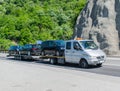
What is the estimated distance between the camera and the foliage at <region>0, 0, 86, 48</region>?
275ft

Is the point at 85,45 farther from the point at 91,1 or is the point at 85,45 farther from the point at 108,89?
the point at 91,1

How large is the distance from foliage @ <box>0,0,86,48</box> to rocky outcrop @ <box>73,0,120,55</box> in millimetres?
29718

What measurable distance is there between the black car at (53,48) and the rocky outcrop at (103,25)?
40.9ft

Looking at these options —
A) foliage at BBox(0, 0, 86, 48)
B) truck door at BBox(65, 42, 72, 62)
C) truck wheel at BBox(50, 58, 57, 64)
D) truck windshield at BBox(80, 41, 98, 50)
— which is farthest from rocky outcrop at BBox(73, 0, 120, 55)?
foliage at BBox(0, 0, 86, 48)

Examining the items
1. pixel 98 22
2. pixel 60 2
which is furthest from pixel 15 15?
pixel 98 22

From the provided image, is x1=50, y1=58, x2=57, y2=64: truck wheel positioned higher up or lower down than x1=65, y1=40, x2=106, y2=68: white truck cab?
lower down

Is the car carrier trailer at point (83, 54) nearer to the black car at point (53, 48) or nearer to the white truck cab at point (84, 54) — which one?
the white truck cab at point (84, 54)

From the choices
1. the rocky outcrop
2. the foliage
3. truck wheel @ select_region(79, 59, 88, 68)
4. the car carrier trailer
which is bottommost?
truck wheel @ select_region(79, 59, 88, 68)

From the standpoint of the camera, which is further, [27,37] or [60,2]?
[60,2]

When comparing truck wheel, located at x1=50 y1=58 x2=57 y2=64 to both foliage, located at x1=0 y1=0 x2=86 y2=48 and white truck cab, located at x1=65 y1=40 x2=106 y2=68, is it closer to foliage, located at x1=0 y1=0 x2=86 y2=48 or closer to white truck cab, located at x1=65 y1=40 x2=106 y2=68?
white truck cab, located at x1=65 y1=40 x2=106 y2=68

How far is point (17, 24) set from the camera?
91875 mm

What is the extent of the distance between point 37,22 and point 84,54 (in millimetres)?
67915

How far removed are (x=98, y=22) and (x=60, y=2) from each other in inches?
2736

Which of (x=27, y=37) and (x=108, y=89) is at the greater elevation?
(x=27, y=37)
